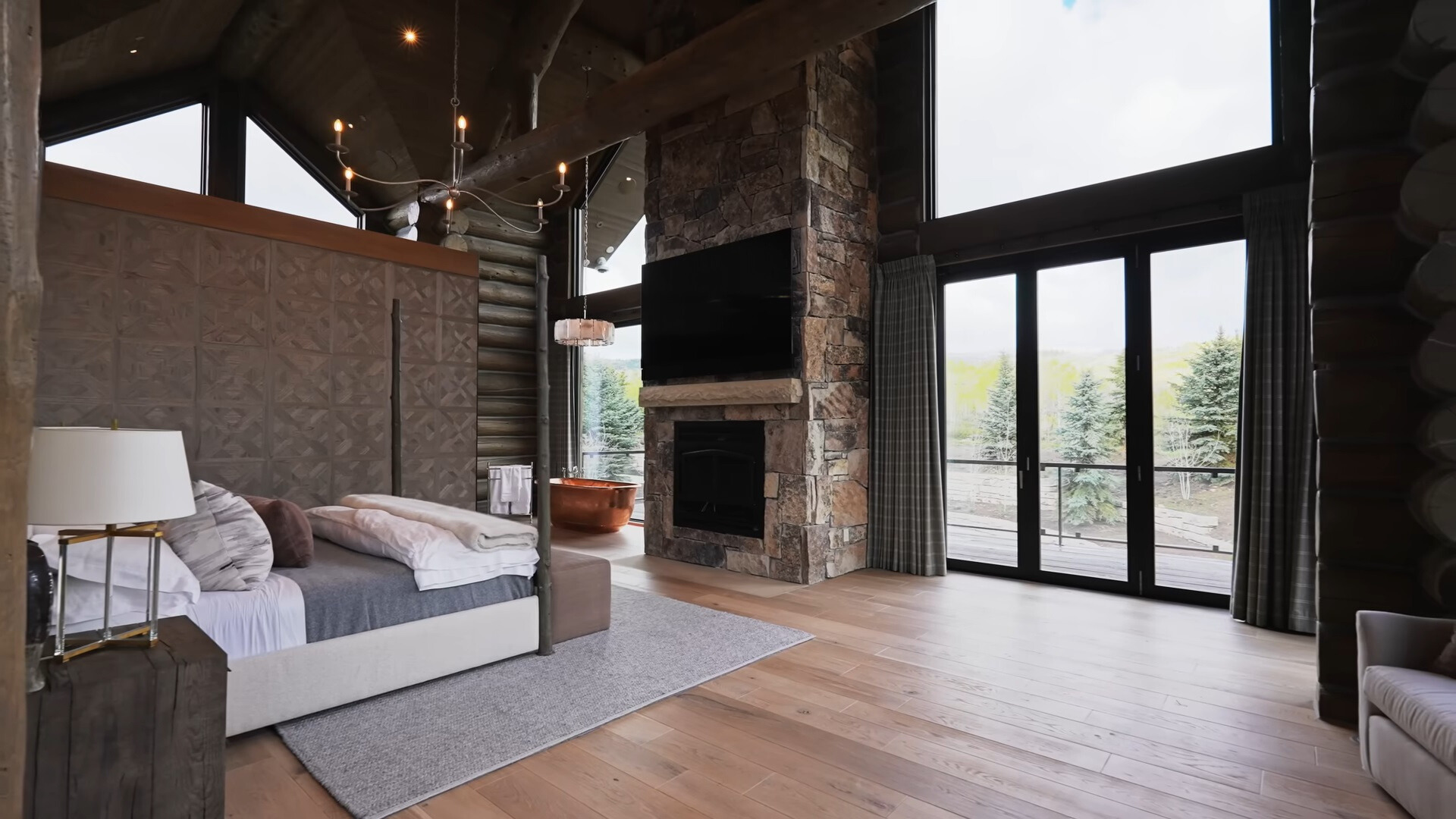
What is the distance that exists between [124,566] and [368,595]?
2.62 ft

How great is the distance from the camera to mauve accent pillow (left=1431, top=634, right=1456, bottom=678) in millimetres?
2123

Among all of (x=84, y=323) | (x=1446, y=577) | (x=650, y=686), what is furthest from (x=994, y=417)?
(x=84, y=323)

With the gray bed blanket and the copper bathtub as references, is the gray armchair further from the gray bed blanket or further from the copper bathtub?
the copper bathtub

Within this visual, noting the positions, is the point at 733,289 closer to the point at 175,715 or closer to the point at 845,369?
the point at 845,369

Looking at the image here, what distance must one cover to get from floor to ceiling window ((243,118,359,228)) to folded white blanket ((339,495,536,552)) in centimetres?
453

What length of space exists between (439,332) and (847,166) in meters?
3.66

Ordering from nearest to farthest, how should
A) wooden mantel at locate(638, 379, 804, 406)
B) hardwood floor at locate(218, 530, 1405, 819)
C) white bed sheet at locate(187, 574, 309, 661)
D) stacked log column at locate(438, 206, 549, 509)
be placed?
hardwood floor at locate(218, 530, 1405, 819), white bed sheet at locate(187, 574, 309, 661), wooden mantel at locate(638, 379, 804, 406), stacked log column at locate(438, 206, 549, 509)

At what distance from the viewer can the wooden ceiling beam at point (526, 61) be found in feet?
20.0

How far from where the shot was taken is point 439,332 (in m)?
6.00

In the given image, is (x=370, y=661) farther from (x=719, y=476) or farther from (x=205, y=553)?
(x=719, y=476)

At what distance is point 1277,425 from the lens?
12.8ft

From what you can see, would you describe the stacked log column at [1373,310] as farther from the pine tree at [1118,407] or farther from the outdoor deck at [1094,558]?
the pine tree at [1118,407]

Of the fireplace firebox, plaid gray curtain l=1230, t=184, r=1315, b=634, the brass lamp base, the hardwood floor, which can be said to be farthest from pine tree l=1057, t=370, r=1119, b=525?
the brass lamp base

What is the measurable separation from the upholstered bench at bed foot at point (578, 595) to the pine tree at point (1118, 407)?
344cm
